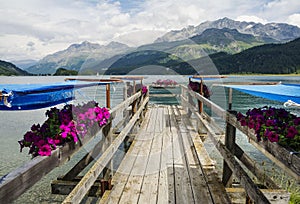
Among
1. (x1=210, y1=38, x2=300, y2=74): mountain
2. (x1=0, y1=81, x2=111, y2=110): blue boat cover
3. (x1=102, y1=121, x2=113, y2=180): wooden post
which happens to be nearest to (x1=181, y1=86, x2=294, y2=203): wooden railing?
(x1=102, y1=121, x2=113, y2=180): wooden post

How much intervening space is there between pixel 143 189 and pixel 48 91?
208 centimetres

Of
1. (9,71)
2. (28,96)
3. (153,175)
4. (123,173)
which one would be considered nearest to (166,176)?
(153,175)

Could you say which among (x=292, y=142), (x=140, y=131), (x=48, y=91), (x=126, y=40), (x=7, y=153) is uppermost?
(x=126, y=40)

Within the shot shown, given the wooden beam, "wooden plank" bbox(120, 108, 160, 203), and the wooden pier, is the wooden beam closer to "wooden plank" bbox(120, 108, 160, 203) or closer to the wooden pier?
the wooden pier

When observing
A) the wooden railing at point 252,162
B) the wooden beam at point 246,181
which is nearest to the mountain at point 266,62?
the wooden railing at point 252,162

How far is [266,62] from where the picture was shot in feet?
372

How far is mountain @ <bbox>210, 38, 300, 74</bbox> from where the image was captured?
10362 cm

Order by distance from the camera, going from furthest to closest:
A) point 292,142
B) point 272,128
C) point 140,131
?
point 140,131 → point 272,128 → point 292,142

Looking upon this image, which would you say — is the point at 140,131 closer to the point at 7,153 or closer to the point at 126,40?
the point at 126,40

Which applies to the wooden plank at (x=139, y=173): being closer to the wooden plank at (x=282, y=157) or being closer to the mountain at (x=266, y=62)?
the wooden plank at (x=282, y=157)

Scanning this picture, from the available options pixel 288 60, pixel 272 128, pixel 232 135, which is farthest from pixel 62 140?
pixel 288 60

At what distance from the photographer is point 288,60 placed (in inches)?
4491

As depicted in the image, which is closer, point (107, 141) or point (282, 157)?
point (282, 157)

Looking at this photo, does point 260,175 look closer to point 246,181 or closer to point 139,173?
point 246,181
